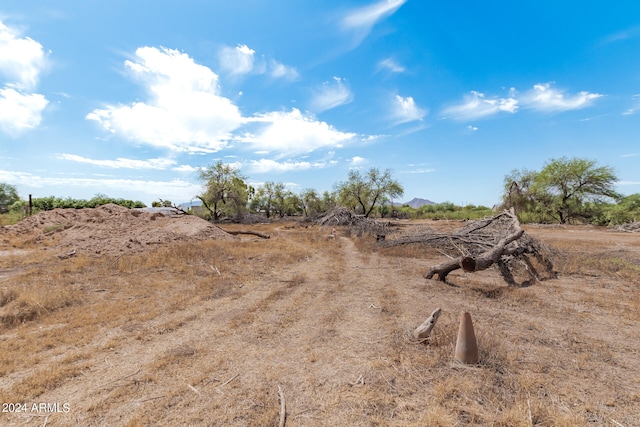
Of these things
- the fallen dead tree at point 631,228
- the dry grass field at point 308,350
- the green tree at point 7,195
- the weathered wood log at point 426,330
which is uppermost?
the green tree at point 7,195

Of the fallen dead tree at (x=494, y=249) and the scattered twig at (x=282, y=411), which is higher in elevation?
the fallen dead tree at (x=494, y=249)

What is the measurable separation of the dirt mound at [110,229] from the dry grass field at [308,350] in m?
3.14

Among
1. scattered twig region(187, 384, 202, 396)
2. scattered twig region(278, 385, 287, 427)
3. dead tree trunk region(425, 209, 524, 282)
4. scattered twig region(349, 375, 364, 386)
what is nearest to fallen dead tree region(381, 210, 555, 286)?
dead tree trunk region(425, 209, 524, 282)

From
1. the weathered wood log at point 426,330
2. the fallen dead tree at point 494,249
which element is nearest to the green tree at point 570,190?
the fallen dead tree at point 494,249

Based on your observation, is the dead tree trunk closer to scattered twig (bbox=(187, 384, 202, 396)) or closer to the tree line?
scattered twig (bbox=(187, 384, 202, 396))

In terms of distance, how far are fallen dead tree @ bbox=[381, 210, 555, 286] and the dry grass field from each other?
2.38ft

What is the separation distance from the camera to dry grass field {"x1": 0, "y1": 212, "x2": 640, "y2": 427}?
3.12 meters

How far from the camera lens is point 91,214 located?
1716cm

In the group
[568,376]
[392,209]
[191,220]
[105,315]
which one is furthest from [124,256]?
[392,209]

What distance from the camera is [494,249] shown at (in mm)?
8516

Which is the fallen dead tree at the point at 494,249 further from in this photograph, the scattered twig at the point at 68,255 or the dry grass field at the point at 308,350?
the scattered twig at the point at 68,255

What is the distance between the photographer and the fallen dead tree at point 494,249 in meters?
8.45

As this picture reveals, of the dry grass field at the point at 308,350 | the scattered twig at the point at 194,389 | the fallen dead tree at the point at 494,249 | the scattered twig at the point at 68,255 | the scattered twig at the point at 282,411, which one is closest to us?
the scattered twig at the point at 282,411

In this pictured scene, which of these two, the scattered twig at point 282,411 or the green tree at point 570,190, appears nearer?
the scattered twig at point 282,411
